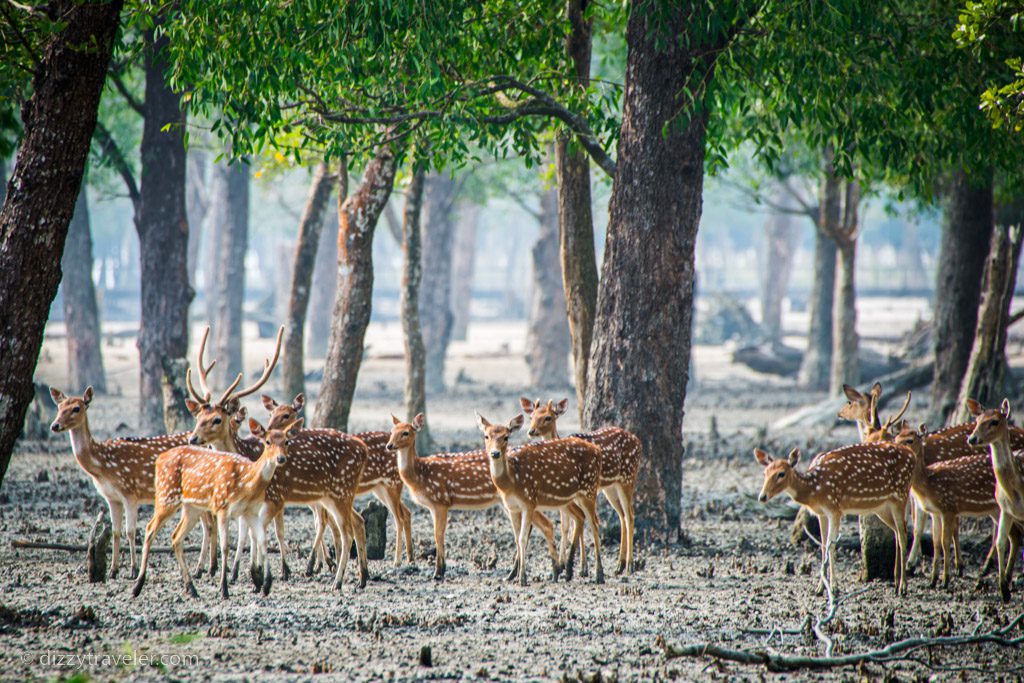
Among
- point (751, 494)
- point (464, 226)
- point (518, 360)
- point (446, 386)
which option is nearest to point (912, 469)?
point (751, 494)

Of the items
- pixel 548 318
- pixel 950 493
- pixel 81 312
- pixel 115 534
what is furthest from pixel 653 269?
pixel 548 318

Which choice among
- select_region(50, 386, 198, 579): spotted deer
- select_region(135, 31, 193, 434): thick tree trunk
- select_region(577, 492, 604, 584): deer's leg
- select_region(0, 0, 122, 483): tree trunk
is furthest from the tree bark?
select_region(135, 31, 193, 434): thick tree trunk

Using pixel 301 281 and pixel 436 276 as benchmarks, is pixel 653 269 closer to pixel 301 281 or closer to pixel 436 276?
pixel 301 281

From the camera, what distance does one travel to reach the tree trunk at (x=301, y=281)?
50.5 feet

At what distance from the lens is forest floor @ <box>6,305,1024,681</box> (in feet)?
21.2

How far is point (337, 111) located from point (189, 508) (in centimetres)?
483

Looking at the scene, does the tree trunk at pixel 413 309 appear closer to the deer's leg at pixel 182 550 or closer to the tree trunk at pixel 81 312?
the deer's leg at pixel 182 550


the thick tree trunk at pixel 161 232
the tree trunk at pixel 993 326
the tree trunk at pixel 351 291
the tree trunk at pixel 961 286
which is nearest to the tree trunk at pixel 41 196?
the tree trunk at pixel 351 291

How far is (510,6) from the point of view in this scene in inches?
424

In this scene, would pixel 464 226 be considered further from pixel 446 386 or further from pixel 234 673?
pixel 234 673

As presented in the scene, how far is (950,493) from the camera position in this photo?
889 cm

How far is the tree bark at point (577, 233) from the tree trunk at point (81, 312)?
14228 mm

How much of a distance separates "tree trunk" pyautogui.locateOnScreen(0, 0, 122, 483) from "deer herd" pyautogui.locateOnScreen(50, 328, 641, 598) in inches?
57.0

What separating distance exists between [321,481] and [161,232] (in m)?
7.83
